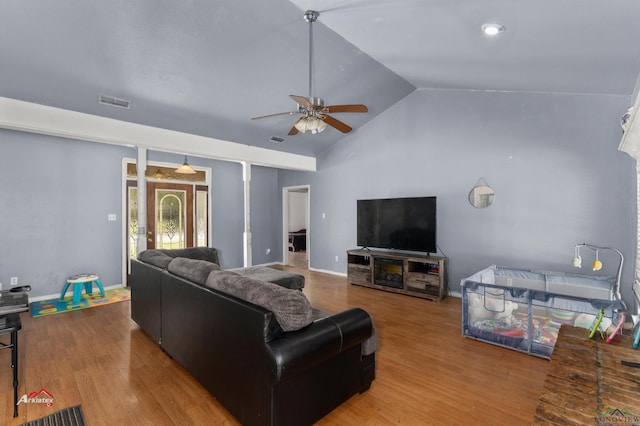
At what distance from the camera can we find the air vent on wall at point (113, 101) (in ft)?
12.0

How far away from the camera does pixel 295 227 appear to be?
385 inches

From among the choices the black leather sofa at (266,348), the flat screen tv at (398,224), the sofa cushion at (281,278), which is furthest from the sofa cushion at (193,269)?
the flat screen tv at (398,224)

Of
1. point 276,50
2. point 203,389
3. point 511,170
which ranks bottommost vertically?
point 203,389

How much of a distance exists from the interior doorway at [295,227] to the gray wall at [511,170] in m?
2.31

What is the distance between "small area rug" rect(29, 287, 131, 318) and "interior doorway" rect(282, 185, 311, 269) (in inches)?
142

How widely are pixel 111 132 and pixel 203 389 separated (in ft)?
11.4

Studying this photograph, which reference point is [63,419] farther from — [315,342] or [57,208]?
[57,208]

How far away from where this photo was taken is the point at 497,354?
9.82 feet

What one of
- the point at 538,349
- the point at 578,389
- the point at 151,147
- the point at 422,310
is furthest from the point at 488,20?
the point at 151,147

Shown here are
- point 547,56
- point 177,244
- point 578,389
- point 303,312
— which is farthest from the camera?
point 177,244

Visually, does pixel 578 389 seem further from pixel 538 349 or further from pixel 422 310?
pixel 422 310

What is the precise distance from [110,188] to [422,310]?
5.36m

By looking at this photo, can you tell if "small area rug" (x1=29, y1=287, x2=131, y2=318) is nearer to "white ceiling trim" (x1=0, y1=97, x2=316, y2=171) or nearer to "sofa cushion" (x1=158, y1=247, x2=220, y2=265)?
"sofa cushion" (x1=158, y1=247, x2=220, y2=265)

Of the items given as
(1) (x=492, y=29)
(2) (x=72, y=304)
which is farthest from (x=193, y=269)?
(2) (x=72, y=304)
